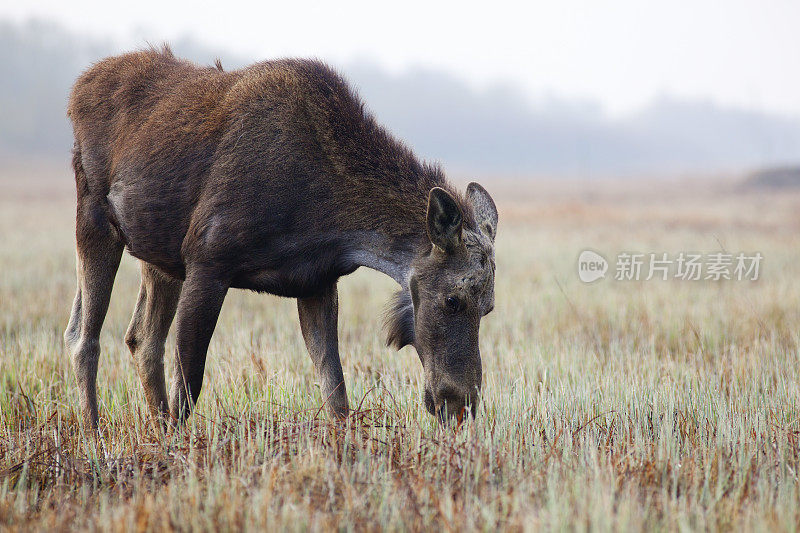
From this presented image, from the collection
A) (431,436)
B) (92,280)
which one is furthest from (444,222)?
(92,280)

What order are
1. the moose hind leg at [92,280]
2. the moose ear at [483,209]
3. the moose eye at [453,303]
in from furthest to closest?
the moose hind leg at [92,280], the moose ear at [483,209], the moose eye at [453,303]

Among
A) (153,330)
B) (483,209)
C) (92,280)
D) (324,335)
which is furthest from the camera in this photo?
(153,330)

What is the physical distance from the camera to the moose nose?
12.0 feet

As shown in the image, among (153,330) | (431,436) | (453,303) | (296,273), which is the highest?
(296,273)

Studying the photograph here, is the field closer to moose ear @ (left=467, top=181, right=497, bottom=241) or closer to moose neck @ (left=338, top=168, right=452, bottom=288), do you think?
moose neck @ (left=338, top=168, right=452, bottom=288)

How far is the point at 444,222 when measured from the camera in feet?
12.2

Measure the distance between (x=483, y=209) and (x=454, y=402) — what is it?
117 centimetres

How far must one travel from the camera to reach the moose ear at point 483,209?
13.5 ft

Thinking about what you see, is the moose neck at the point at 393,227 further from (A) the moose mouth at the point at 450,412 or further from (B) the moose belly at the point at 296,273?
(A) the moose mouth at the point at 450,412

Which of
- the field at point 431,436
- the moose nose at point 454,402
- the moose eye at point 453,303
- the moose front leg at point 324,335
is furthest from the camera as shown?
the moose front leg at point 324,335

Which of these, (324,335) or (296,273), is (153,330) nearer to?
(324,335)

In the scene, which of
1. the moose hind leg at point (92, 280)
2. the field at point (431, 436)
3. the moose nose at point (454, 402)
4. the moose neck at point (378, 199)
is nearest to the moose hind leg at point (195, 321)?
the field at point (431, 436)

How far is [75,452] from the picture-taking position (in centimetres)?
378

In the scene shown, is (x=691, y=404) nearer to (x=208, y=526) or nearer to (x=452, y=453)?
(x=452, y=453)
